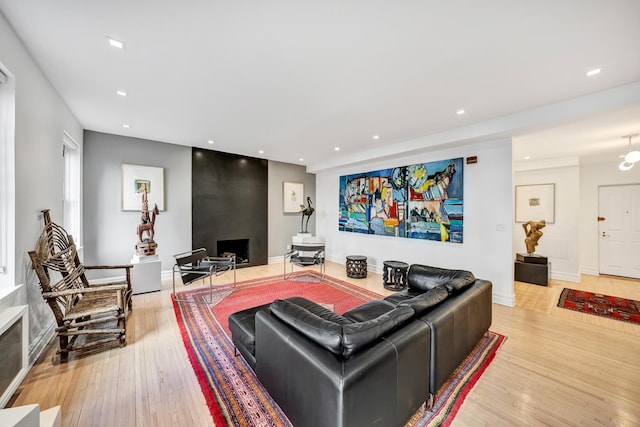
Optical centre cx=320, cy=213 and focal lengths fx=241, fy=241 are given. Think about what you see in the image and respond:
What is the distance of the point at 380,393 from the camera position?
48.5 inches

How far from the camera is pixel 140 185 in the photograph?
14.8 feet

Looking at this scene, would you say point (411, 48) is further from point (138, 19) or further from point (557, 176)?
point (557, 176)

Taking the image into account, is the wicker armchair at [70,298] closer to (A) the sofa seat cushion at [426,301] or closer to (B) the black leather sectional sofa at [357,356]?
(B) the black leather sectional sofa at [357,356]

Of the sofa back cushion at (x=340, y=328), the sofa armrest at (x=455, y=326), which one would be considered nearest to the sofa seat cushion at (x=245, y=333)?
the sofa back cushion at (x=340, y=328)

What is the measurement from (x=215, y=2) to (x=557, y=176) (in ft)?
22.0

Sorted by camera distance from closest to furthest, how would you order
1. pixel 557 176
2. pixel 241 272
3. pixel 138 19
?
pixel 138 19
pixel 557 176
pixel 241 272

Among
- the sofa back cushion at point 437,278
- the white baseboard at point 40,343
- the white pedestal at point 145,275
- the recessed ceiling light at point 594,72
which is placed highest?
the recessed ceiling light at point 594,72

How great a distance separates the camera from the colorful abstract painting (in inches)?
165

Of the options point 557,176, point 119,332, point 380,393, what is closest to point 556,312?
point 557,176

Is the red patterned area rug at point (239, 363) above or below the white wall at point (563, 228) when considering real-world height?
below

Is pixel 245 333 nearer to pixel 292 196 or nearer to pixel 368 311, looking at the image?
pixel 368 311

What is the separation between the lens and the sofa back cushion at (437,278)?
2258mm

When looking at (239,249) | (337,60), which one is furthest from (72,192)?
(337,60)

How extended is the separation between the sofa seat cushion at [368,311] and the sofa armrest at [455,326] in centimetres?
51
